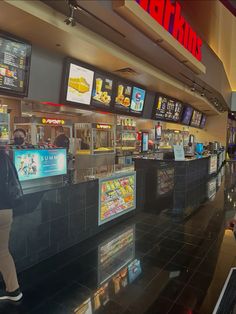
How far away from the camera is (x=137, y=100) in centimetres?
649

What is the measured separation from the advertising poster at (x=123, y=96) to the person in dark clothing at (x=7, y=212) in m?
3.90

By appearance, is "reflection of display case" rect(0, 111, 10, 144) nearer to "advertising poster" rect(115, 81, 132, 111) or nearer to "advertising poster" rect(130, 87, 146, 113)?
"advertising poster" rect(115, 81, 132, 111)

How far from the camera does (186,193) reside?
19.4 feet

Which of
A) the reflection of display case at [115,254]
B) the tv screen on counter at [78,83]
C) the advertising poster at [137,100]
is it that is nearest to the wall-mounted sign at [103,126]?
the advertising poster at [137,100]

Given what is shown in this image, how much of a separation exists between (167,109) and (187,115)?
2.39 m

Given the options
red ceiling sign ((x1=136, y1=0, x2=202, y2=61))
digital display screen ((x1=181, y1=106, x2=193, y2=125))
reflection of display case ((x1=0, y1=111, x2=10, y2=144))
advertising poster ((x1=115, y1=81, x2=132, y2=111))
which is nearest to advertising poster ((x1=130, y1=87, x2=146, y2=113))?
advertising poster ((x1=115, y1=81, x2=132, y2=111))

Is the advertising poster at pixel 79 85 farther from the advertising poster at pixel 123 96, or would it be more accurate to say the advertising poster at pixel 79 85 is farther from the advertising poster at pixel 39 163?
the advertising poster at pixel 39 163

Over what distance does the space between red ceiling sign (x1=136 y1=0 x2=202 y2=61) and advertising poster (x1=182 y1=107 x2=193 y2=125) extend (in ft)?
14.9

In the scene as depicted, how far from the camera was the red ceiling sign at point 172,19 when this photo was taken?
3.63 meters

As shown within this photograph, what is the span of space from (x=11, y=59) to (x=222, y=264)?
3.97 m

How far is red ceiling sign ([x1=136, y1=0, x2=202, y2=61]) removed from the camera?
3.63 meters

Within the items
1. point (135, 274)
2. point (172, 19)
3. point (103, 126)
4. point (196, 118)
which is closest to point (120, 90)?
point (103, 126)

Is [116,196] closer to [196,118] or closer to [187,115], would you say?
[187,115]

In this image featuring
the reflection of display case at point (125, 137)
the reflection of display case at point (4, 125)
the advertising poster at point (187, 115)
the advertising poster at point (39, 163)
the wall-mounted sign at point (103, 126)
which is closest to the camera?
the advertising poster at point (39, 163)
